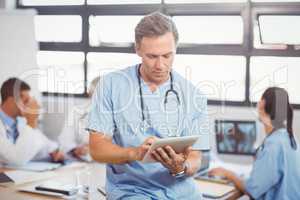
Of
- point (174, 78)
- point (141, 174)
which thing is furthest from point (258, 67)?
point (141, 174)

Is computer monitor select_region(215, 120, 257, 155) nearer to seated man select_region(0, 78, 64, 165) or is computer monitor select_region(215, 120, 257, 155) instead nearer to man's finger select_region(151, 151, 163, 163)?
man's finger select_region(151, 151, 163, 163)

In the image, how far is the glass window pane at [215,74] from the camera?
196 cm

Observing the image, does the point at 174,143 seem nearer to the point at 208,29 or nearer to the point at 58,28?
the point at 208,29

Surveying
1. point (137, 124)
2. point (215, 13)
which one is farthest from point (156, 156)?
point (215, 13)

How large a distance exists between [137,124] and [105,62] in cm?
57

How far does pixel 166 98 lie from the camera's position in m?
1.74

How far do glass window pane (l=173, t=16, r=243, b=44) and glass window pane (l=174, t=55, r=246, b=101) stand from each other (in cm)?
8

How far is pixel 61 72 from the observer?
2.32m

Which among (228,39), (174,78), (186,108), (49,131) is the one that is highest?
(228,39)

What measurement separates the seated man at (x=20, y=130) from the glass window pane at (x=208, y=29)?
36.8 inches

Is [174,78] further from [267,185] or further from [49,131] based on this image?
[49,131]

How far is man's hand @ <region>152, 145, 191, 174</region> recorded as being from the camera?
1.48 metres

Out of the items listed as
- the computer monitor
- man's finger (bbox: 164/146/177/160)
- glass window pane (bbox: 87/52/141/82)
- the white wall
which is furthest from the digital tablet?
the white wall

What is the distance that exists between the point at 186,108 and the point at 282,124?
18.3 inches
